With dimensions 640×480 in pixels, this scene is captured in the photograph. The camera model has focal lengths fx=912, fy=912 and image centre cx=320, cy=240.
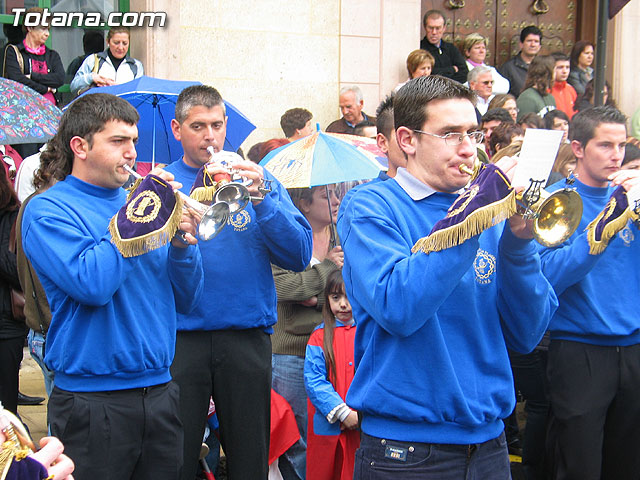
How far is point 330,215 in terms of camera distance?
5930mm

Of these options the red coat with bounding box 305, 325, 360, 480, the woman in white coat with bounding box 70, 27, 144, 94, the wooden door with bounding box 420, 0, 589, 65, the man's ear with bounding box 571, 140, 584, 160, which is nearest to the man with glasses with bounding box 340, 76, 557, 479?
the red coat with bounding box 305, 325, 360, 480

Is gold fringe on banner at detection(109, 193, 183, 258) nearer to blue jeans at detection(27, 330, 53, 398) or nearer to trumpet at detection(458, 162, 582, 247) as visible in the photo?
trumpet at detection(458, 162, 582, 247)

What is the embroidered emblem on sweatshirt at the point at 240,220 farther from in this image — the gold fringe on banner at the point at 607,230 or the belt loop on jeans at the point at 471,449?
the belt loop on jeans at the point at 471,449

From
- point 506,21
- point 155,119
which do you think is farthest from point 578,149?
point 506,21

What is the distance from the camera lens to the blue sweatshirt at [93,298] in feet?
11.0

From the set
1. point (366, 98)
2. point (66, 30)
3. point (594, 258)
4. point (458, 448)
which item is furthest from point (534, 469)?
point (66, 30)

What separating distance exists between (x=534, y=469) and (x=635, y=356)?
1.20m

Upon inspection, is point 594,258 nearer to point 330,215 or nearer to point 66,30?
point 330,215

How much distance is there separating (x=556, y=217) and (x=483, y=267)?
0.91ft

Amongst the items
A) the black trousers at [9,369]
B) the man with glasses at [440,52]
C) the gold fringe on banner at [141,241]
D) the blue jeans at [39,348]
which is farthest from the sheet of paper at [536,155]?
the man with glasses at [440,52]

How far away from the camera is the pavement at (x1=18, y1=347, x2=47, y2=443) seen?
6.22m

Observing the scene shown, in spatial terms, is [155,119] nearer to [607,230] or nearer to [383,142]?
[383,142]

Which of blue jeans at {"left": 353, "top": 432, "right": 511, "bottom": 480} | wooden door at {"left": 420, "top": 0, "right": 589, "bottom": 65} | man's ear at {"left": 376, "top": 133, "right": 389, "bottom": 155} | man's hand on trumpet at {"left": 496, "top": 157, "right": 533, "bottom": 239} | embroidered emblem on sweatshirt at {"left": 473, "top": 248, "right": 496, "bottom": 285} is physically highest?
wooden door at {"left": 420, "top": 0, "right": 589, "bottom": 65}

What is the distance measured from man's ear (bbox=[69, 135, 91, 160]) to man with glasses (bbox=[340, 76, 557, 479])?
1265 mm
